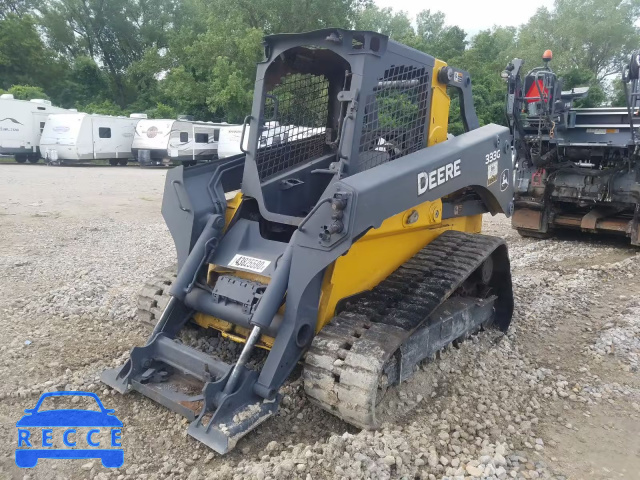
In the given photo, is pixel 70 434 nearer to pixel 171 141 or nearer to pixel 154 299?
pixel 154 299

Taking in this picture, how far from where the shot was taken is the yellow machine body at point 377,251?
3461 millimetres

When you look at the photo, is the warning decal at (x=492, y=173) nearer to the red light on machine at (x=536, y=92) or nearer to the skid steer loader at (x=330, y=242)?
the skid steer loader at (x=330, y=242)

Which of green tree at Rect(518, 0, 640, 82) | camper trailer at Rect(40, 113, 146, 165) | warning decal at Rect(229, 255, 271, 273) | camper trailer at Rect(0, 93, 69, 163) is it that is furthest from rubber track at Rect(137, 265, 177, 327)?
green tree at Rect(518, 0, 640, 82)

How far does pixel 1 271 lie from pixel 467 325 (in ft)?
17.1

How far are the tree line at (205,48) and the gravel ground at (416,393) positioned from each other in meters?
22.6

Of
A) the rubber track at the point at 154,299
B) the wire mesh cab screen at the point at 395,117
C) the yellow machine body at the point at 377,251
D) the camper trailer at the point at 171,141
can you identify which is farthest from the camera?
the camper trailer at the point at 171,141

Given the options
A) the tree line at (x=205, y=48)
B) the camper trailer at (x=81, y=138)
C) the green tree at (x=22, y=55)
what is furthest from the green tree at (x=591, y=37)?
the green tree at (x=22, y=55)

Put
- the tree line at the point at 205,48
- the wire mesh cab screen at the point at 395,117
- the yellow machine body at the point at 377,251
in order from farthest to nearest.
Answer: the tree line at the point at 205,48, the wire mesh cab screen at the point at 395,117, the yellow machine body at the point at 377,251

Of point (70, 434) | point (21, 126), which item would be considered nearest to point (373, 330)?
point (70, 434)

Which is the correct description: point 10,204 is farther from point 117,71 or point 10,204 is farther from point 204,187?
point 117,71

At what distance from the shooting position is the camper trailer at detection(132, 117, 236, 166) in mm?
22766

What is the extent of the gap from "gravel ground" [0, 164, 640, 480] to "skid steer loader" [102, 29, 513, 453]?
0.18 metres

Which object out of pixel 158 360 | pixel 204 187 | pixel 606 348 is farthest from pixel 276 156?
pixel 606 348

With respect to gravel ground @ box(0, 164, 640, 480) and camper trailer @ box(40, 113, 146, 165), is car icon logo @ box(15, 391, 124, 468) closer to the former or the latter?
gravel ground @ box(0, 164, 640, 480)
